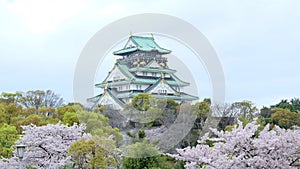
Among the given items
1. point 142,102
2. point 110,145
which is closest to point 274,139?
point 110,145

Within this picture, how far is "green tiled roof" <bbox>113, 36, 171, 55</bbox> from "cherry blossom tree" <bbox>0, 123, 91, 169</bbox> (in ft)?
73.5

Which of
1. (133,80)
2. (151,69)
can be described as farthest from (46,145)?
(151,69)

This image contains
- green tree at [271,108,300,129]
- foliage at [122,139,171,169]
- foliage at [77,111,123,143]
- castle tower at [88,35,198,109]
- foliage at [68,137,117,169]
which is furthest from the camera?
castle tower at [88,35,198,109]

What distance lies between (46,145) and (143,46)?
24005mm

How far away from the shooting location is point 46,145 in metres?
11.9

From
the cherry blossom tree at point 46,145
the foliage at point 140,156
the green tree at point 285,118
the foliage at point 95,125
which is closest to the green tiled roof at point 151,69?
the green tree at point 285,118

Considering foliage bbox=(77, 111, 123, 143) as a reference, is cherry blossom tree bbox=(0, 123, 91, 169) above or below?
below

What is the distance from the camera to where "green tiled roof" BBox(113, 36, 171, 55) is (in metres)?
34.9

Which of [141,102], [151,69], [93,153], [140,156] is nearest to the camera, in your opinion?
[93,153]

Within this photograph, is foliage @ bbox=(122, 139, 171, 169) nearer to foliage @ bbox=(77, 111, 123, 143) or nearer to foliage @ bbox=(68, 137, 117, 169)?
foliage @ bbox=(68, 137, 117, 169)

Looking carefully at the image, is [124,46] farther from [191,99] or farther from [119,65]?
[191,99]

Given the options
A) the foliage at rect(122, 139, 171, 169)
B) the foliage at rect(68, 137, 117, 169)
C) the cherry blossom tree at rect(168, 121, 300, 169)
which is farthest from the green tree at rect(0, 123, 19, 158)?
the cherry blossom tree at rect(168, 121, 300, 169)

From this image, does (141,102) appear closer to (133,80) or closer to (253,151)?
(133,80)

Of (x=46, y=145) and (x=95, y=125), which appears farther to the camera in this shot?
(x=95, y=125)
